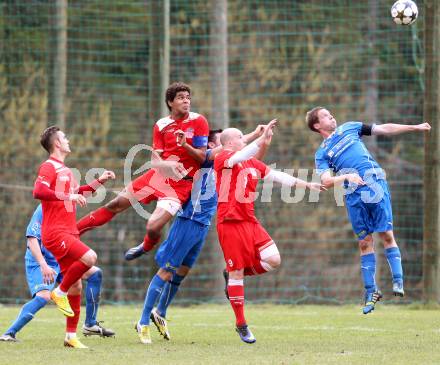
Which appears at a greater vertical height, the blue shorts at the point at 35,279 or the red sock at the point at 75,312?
the blue shorts at the point at 35,279

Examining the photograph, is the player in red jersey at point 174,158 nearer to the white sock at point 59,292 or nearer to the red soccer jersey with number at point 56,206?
the red soccer jersey with number at point 56,206

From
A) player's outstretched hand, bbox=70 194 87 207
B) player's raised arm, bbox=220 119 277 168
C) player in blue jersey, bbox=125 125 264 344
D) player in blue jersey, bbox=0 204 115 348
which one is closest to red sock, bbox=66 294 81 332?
player in blue jersey, bbox=0 204 115 348

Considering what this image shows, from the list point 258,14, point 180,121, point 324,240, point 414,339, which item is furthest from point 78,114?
point 414,339

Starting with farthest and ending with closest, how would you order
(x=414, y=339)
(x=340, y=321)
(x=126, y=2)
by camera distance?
(x=126, y=2), (x=340, y=321), (x=414, y=339)

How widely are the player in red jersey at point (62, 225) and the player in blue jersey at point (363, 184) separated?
2499mm

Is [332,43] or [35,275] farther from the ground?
[332,43]

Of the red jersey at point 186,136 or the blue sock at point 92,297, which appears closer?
the blue sock at point 92,297

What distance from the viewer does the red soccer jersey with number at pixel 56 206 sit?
8.41 meters

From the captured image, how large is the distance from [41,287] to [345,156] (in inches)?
125

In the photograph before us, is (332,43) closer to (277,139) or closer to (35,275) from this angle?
(277,139)

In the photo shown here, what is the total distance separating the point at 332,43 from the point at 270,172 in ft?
27.2

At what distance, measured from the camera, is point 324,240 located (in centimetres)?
1625

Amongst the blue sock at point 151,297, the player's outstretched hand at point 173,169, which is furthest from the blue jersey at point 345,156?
the blue sock at point 151,297

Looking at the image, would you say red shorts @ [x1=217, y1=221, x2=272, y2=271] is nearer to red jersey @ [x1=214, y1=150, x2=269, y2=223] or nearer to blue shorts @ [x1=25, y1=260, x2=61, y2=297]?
red jersey @ [x1=214, y1=150, x2=269, y2=223]
